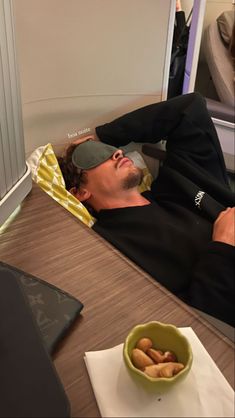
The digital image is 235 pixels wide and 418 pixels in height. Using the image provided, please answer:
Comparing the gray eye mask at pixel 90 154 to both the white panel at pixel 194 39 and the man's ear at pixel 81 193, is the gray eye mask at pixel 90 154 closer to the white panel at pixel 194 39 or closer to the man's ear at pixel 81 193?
the man's ear at pixel 81 193

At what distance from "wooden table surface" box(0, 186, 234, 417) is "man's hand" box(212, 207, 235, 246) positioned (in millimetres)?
276

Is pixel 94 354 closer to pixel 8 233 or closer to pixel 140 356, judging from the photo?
pixel 140 356

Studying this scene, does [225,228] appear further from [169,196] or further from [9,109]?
[9,109]

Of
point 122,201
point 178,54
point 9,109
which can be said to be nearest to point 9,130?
point 9,109

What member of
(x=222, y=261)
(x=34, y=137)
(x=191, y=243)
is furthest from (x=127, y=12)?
(x=222, y=261)

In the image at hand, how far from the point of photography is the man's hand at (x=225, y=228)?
0.96 metres

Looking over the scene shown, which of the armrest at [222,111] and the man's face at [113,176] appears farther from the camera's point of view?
the armrest at [222,111]

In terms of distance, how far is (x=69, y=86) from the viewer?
123 cm

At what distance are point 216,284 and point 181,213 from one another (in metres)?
0.39

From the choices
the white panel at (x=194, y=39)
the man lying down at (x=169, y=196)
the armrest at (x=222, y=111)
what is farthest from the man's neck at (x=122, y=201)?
the armrest at (x=222, y=111)

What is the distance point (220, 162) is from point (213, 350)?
33.6 inches

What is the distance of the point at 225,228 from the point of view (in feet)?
3.28

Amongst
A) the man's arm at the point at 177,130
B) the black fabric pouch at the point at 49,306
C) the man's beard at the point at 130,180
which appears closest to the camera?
the black fabric pouch at the point at 49,306

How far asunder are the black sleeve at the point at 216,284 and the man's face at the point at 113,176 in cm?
40
